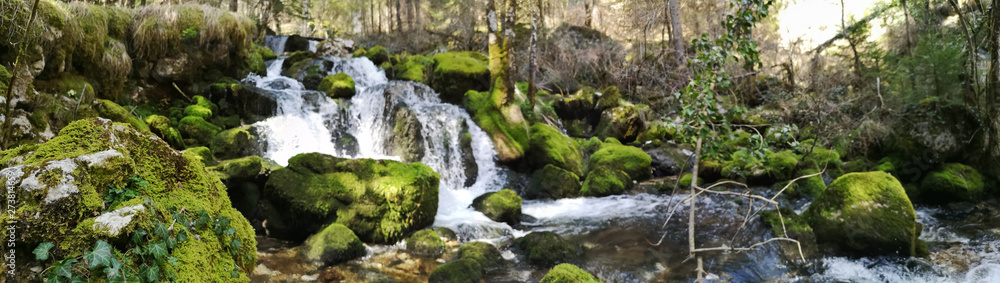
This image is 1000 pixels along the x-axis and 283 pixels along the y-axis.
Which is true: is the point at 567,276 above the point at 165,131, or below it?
below

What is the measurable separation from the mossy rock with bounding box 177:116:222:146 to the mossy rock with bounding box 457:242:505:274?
21.1 feet

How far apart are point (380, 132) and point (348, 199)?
16.1 feet

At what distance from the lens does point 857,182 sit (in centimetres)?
591

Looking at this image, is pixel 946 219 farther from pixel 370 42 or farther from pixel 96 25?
pixel 370 42

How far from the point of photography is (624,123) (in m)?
14.2

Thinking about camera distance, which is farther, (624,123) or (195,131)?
(624,123)

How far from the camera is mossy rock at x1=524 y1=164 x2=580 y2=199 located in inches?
372

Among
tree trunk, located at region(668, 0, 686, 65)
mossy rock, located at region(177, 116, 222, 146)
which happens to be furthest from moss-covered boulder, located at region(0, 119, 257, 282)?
tree trunk, located at region(668, 0, 686, 65)

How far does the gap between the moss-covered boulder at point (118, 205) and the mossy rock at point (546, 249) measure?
3.53 metres

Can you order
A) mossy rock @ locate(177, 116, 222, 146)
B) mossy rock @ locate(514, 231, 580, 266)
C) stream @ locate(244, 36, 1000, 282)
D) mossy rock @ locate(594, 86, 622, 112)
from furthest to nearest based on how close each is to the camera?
mossy rock @ locate(594, 86, 622, 112) → mossy rock @ locate(177, 116, 222, 146) → mossy rock @ locate(514, 231, 580, 266) → stream @ locate(244, 36, 1000, 282)

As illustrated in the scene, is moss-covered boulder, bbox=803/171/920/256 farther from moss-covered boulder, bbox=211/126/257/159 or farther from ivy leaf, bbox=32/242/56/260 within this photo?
moss-covered boulder, bbox=211/126/257/159

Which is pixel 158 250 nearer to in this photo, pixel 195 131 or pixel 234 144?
pixel 234 144

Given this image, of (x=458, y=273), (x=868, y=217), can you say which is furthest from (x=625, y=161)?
(x=458, y=273)

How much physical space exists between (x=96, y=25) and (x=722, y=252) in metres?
10.5
